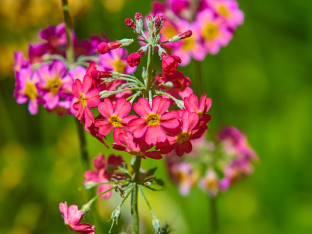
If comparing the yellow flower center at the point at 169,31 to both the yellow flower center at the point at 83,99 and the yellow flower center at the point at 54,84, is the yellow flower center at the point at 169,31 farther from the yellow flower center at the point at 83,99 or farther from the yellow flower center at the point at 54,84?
the yellow flower center at the point at 83,99

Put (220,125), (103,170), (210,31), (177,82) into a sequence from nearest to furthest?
(177,82) → (103,170) → (210,31) → (220,125)

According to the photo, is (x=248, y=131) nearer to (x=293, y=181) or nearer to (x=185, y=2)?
(x=293, y=181)

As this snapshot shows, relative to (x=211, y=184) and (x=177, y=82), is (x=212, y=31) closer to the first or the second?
(x=211, y=184)

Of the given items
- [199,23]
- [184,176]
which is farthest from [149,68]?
[184,176]

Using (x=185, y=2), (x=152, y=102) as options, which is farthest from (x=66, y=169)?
(x=152, y=102)

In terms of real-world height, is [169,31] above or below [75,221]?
above

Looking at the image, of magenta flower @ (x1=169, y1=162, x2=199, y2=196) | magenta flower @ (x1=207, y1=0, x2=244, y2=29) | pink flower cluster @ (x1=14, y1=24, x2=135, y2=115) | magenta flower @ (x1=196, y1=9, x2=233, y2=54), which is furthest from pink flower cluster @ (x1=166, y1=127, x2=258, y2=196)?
pink flower cluster @ (x1=14, y1=24, x2=135, y2=115)

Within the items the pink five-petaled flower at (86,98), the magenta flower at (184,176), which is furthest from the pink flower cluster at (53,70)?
the magenta flower at (184,176)
